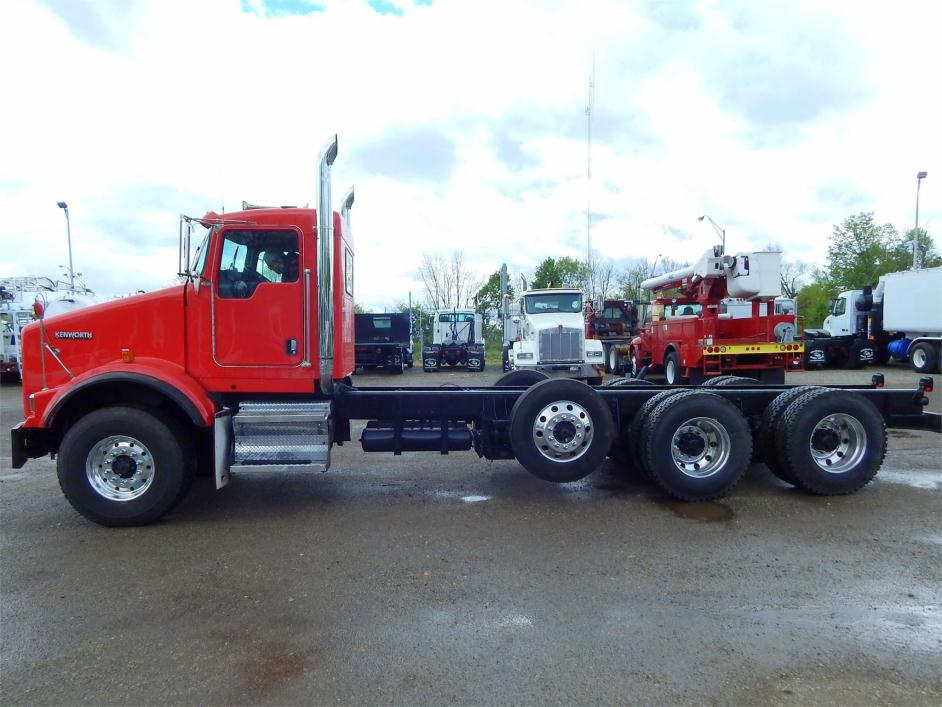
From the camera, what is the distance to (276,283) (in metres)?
5.54

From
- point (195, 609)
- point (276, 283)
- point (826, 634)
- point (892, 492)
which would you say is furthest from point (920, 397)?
point (195, 609)

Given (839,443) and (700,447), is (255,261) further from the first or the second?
(839,443)

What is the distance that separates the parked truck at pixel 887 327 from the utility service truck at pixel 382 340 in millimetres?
15576

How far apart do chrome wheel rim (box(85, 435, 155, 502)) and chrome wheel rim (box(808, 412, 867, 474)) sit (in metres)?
6.30

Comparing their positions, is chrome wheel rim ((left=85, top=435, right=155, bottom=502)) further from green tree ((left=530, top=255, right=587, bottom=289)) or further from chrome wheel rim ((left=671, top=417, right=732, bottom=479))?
green tree ((left=530, top=255, right=587, bottom=289))

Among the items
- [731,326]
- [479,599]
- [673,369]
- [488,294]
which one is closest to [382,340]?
[673,369]

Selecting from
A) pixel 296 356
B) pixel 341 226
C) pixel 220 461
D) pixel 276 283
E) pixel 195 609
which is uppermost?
A: pixel 341 226

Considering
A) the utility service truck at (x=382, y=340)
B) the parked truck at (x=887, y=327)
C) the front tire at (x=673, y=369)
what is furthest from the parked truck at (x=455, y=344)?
the parked truck at (x=887, y=327)

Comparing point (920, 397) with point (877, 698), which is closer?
point (877, 698)

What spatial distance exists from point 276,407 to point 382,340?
18680 millimetres

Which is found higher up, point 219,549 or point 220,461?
point 220,461

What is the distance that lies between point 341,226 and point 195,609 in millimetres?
3614

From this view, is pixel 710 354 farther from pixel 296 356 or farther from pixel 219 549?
pixel 219 549

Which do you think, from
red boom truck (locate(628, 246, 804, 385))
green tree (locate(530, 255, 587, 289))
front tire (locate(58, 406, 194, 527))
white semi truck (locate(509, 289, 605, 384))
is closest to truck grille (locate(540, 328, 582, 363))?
white semi truck (locate(509, 289, 605, 384))
